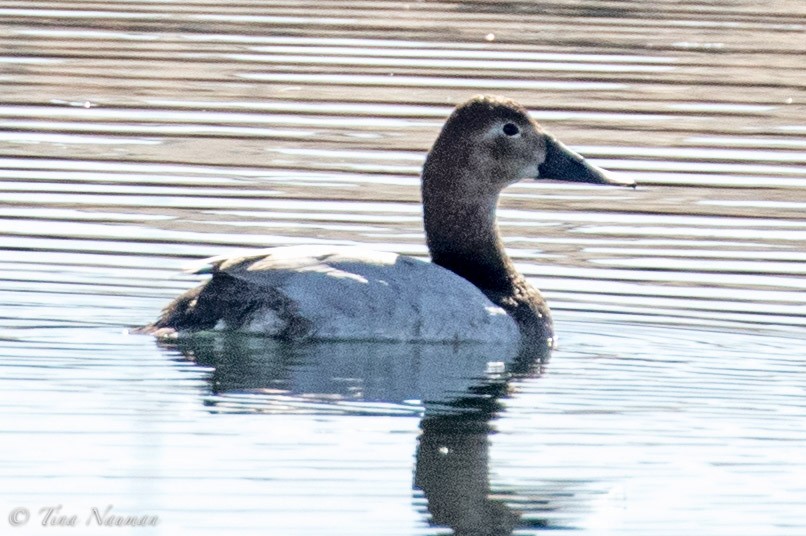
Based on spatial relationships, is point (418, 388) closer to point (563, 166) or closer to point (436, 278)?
point (436, 278)

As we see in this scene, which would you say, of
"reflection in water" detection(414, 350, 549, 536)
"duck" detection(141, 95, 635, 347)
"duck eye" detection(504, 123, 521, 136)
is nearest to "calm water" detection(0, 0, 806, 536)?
"reflection in water" detection(414, 350, 549, 536)

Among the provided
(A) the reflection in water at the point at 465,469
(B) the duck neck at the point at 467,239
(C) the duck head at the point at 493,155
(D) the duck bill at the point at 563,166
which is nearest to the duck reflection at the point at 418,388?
(A) the reflection in water at the point at 465,469

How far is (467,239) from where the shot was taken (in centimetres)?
994

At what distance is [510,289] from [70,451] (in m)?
3.14

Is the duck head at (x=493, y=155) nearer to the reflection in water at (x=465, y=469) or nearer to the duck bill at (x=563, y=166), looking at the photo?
→ the duck bill at (x=563, y=166)

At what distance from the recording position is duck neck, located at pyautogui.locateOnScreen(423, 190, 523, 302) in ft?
32.5

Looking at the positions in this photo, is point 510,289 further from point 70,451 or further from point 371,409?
point 70,451

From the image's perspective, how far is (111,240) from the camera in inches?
430

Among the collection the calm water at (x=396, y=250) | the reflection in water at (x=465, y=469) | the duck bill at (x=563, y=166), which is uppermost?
the duck bill at (x=563, y=166)

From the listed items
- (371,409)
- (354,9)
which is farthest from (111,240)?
(354,9)

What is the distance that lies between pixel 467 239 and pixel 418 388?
168 cm

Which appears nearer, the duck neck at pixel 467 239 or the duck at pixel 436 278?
the duck at pixel 436 278

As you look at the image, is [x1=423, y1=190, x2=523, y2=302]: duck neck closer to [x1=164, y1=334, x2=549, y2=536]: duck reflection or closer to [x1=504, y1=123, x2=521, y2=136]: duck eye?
[x1=504, y1=123, x2=521, y2=136]: duck eye

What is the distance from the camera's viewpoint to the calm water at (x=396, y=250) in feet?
22.5
